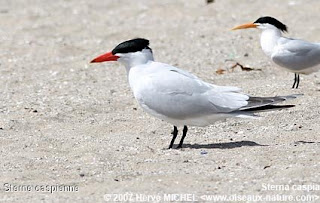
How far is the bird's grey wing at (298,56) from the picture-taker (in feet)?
21.8

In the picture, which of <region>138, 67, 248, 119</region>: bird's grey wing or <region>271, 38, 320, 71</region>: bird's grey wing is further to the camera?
<region>271, 38, 320, 71</region>: bird's grey wing

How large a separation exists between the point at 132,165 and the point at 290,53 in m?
2.65

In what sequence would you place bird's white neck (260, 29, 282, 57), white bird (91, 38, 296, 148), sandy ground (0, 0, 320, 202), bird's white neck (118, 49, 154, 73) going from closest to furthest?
1. sandy ground (0, 0, 320, 202)
2. white bird (91, 38, 296, 148)
3. bird's white neck (118, 49, 154, 73)
4. bird's white neck (260, 29, 282, 57)

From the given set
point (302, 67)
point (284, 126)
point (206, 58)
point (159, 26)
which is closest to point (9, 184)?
point (284, 126)

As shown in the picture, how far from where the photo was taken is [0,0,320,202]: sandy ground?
13.8 ft

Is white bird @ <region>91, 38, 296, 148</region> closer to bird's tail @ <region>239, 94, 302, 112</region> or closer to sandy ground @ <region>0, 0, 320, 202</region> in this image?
bird's tail @ <region>239, 94, 302, 112</region>

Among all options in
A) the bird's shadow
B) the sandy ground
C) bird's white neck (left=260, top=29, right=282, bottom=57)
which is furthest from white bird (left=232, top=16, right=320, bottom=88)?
the bird's shadow

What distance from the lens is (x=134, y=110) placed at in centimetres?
608

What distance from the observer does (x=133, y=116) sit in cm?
589

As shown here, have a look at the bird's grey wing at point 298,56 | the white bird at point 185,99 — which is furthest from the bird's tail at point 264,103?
the bird's grey wing at point 298,56

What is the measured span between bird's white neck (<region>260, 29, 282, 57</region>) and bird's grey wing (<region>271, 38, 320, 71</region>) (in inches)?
5.4

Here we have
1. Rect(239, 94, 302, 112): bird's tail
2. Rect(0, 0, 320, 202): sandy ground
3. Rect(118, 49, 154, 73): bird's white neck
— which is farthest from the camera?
Rect(118, 49, 154, 73): bird's white neck

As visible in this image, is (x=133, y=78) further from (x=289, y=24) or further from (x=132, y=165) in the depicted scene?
(x=289, y=24)

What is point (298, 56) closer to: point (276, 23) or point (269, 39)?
point (269, 39)
